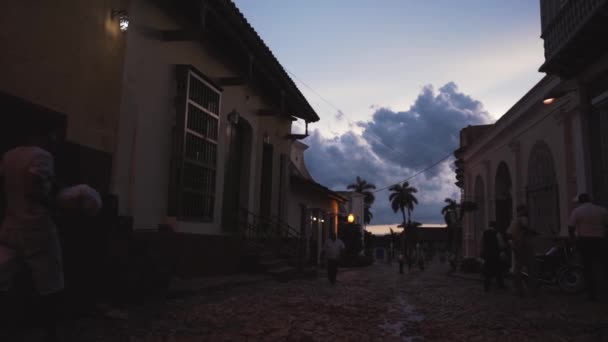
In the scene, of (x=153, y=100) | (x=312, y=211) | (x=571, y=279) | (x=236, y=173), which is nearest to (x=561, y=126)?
(x=571, y=279)

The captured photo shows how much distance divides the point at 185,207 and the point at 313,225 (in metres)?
16.2

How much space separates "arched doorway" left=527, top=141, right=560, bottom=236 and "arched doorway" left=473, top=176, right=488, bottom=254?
305 inches

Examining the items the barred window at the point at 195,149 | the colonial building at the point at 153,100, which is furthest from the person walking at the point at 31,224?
the barred window at the point at 195,149

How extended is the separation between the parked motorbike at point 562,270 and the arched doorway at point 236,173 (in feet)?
23.3

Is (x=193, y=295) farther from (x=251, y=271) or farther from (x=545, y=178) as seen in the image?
(x=545, y=178)

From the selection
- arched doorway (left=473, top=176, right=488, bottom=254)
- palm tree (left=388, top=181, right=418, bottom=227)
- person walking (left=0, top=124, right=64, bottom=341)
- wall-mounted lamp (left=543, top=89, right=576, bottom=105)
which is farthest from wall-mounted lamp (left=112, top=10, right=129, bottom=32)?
palm tree (left=388, top=181, right=418, bottom=227)

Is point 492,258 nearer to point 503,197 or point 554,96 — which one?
point 554,96

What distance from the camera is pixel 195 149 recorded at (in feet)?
33.6

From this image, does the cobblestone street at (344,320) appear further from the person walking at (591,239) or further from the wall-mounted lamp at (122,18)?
the wall-mounted lamp at (122,18)

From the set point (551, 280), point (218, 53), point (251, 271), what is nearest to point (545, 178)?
point (551, 280)

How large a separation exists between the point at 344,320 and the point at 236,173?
318 inches

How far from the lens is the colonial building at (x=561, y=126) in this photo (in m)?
11.1

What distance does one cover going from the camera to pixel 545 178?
48.9 ft

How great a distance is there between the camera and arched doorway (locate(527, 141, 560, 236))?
14180 millimetres
